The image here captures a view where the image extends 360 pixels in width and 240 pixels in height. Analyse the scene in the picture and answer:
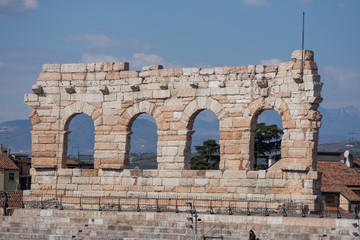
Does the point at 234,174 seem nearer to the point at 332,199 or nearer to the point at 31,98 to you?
the point at 31,98

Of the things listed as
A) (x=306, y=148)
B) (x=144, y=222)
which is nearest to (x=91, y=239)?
(x=144, y=222)

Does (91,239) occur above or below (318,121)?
below

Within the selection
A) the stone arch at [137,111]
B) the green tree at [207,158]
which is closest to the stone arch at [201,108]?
the stone arch at [137,111]

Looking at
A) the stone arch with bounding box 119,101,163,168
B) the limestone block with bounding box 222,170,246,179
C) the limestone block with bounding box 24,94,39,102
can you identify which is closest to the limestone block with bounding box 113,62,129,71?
the stone arch with bounding box 119,101,163,168

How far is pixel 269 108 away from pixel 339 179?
20.9m

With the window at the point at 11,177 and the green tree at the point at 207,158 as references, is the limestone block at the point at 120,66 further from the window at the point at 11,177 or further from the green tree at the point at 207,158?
the green tree at the point at 207,158

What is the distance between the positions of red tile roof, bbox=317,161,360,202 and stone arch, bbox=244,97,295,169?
16.7 meters

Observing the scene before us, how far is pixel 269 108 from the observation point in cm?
3494

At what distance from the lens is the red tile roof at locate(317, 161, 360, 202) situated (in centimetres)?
5197

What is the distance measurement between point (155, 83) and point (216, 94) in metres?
2.75

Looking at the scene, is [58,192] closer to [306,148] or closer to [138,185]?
[138,185]

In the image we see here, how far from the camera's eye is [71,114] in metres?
38.1

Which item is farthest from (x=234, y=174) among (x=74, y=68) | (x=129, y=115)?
(x=74, y=68)

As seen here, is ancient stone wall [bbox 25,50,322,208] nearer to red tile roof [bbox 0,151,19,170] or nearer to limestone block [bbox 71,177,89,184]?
limestone block [bbox 71,177,89,184]
